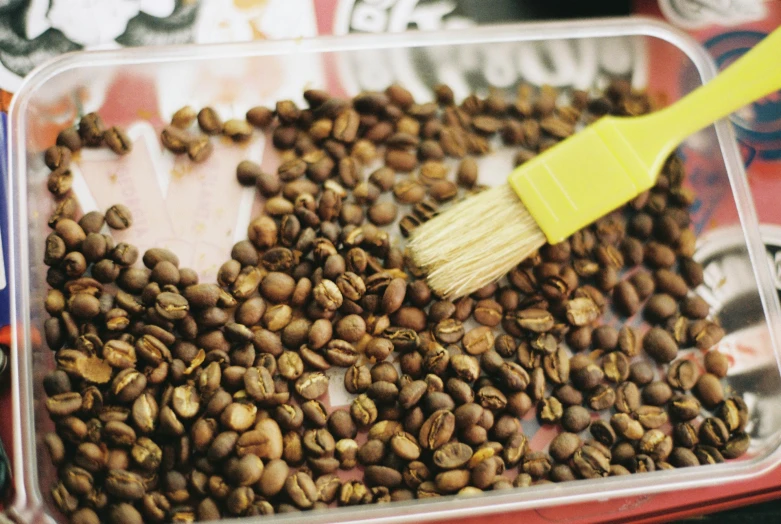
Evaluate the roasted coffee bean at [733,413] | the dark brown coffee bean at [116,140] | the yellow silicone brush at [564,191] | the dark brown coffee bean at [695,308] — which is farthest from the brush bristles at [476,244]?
the dark brown coffee bean at [116,140]

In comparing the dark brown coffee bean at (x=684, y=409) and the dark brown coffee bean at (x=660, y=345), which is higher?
the dark brown coffee bean at (x=660, y=345)

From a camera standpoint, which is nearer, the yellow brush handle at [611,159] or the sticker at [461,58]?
the yellow brush handle at [611,159]

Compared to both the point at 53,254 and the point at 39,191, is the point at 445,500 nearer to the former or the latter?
the point at 53,254

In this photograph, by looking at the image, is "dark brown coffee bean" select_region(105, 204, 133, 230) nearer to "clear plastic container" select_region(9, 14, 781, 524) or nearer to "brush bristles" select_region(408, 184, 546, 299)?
"clear plastic container" select_region(9, 14, 781, 524)

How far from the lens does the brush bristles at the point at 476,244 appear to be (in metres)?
0.97

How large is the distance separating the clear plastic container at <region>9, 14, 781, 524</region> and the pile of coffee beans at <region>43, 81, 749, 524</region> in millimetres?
33

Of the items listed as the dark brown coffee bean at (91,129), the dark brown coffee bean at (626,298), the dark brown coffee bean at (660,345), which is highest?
the dark brown coffee bean at (91,129)

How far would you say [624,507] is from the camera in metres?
0.97

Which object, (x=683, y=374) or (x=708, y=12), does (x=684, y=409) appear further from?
(x=708, y=12)

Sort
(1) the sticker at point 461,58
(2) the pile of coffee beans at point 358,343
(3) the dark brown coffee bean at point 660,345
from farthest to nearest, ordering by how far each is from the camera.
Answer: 1. (1) the sticker at point 461,58
2. (3) the dark brown coffee bean at point 660,345
3. (2) the pile of coffee beans at point 358,343

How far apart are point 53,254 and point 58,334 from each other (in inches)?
4.7

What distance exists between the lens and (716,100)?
951 millimetres

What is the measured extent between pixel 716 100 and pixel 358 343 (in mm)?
628

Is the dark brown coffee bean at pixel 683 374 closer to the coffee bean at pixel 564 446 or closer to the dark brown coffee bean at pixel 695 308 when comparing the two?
the dark brown coffee bean at pixel 695 308
